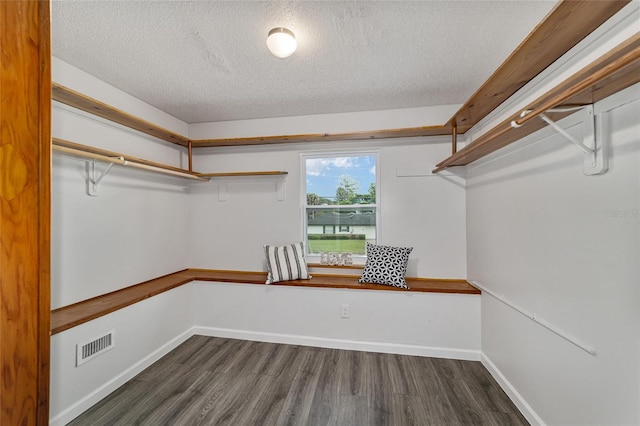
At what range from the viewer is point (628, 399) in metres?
1.06

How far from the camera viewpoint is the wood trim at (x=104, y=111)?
1.71 metres

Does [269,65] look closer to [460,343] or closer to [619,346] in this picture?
[619,346]

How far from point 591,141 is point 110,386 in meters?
3.35

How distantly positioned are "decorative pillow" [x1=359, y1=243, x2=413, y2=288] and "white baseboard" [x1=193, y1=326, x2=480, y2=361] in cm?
60

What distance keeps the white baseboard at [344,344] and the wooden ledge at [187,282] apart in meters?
0.54

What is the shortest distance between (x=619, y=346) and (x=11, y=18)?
228 cm

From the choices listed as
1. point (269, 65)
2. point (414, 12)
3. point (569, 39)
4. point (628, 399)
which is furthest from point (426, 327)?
point (269, 65)

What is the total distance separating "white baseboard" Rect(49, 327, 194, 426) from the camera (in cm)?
164

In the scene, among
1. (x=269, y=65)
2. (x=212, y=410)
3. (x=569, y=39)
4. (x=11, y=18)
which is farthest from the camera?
(x=269, y=65)

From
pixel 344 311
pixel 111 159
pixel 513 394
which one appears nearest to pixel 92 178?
pixel 111 159

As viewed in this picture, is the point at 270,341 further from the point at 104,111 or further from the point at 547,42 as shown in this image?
the point at 547,42

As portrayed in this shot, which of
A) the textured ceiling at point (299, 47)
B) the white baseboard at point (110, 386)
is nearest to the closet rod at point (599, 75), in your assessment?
the textured ceiling at point (299, 47)

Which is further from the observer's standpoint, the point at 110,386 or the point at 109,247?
the point at 109,247

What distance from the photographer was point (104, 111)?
2027 millimetres
